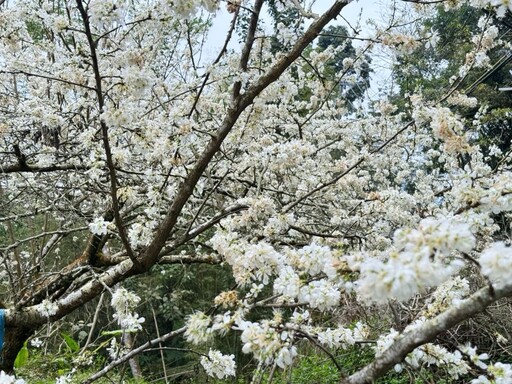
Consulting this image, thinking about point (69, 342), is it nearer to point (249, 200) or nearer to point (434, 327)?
point (249, 200)

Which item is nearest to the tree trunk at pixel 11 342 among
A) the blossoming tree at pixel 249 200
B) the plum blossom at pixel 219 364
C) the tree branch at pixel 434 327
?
the blossoming tree at pixel 249 200

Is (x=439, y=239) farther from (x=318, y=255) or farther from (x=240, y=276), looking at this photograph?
(x=240, y=276)

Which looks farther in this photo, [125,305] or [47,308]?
[47,308]

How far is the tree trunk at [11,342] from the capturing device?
3.53 metres

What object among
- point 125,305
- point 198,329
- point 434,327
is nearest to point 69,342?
point 125,305

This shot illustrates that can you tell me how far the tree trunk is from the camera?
3525 millimetres

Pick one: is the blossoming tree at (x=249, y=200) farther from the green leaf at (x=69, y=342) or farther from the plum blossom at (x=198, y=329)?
the green leaf at (x=69, y=342)

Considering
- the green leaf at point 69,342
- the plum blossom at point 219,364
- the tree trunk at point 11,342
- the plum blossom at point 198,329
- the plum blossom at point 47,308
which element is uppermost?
the plum blossom at point 47,308

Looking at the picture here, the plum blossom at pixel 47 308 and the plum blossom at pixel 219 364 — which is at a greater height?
the plum blossom at pixel 47 308

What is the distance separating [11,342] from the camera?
11.9 feet

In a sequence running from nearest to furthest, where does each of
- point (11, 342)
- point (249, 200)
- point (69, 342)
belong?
1. point (249, 200)
2. point (11, 342)
3. point (69, 342)

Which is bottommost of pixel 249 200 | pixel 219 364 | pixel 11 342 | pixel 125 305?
pixel 219 364

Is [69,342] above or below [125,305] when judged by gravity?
below

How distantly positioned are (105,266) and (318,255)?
313cm
